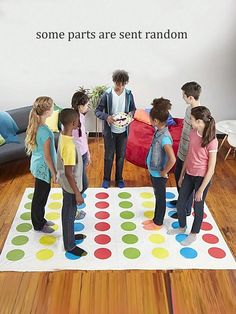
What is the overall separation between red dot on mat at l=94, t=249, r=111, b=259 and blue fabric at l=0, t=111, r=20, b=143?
1802 mm

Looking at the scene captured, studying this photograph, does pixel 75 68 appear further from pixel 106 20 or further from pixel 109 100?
pixel 109 100

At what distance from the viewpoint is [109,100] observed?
125 inches

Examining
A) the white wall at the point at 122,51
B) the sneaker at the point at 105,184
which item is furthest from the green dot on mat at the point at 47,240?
the white wall at the point at 122,51

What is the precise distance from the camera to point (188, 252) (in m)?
2.61

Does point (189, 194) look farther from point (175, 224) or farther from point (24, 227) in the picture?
point (24, 227)

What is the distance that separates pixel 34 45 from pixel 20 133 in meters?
1.12

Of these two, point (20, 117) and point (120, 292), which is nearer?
point (120, 292)

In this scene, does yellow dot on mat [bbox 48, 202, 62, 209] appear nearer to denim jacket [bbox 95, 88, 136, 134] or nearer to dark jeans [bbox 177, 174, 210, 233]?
denim jacket [bbox 95, 88, 136, 134]

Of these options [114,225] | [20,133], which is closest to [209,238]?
[114,225]

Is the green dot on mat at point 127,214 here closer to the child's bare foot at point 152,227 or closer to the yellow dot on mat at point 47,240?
the child's bare foot at point 152,227

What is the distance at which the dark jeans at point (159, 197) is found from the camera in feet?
8.85

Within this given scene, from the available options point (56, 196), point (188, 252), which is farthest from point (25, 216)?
point (188, 252)

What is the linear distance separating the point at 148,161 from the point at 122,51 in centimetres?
225

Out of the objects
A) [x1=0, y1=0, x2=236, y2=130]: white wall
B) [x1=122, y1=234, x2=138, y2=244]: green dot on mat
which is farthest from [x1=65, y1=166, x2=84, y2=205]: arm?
[x1=0, y1=0, x2=236, y2=130]: white wall
